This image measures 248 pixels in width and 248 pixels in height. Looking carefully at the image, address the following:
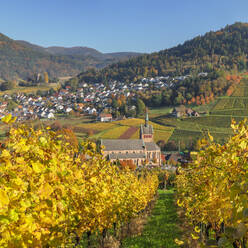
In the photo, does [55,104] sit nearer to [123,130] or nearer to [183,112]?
[123,130]

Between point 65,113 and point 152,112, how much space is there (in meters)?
48.2

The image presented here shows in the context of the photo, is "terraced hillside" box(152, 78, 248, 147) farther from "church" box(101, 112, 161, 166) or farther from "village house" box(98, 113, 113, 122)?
"village house" box(98, 113, 113, 122)

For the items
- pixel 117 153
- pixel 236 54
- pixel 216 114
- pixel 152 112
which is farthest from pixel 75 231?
pixel 236 54

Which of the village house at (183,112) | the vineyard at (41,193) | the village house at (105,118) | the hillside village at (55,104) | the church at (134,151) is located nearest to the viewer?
the vineyard at (41,193)

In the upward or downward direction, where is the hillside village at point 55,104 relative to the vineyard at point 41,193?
downward

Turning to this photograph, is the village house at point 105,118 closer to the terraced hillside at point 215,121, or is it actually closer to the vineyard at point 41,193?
the terraced hillside at point 215,121

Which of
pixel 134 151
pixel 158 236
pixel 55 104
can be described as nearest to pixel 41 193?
pixel 158 236

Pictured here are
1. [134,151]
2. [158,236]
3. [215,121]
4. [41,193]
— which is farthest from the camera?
[215,121]

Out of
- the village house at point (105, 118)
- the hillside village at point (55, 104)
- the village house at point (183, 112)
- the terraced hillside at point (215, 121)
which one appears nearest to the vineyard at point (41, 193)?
the terraced hillside at point (215, 121)

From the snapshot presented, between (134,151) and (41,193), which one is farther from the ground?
(41,193)

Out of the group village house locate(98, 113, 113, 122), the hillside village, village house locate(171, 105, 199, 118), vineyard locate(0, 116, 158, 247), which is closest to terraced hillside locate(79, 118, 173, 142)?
Result: village house locate(98, 113, 113, 122)

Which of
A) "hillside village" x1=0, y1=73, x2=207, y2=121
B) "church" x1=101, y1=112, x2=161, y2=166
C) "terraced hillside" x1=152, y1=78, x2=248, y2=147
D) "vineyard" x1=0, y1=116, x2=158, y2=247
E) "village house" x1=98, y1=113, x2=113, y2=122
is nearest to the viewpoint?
"vineyard" x1=0, y1=116, x2=158, y2=247

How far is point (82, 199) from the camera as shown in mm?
9289

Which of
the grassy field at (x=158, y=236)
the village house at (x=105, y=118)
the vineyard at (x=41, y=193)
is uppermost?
the vineyard at (x=41, y=193)
